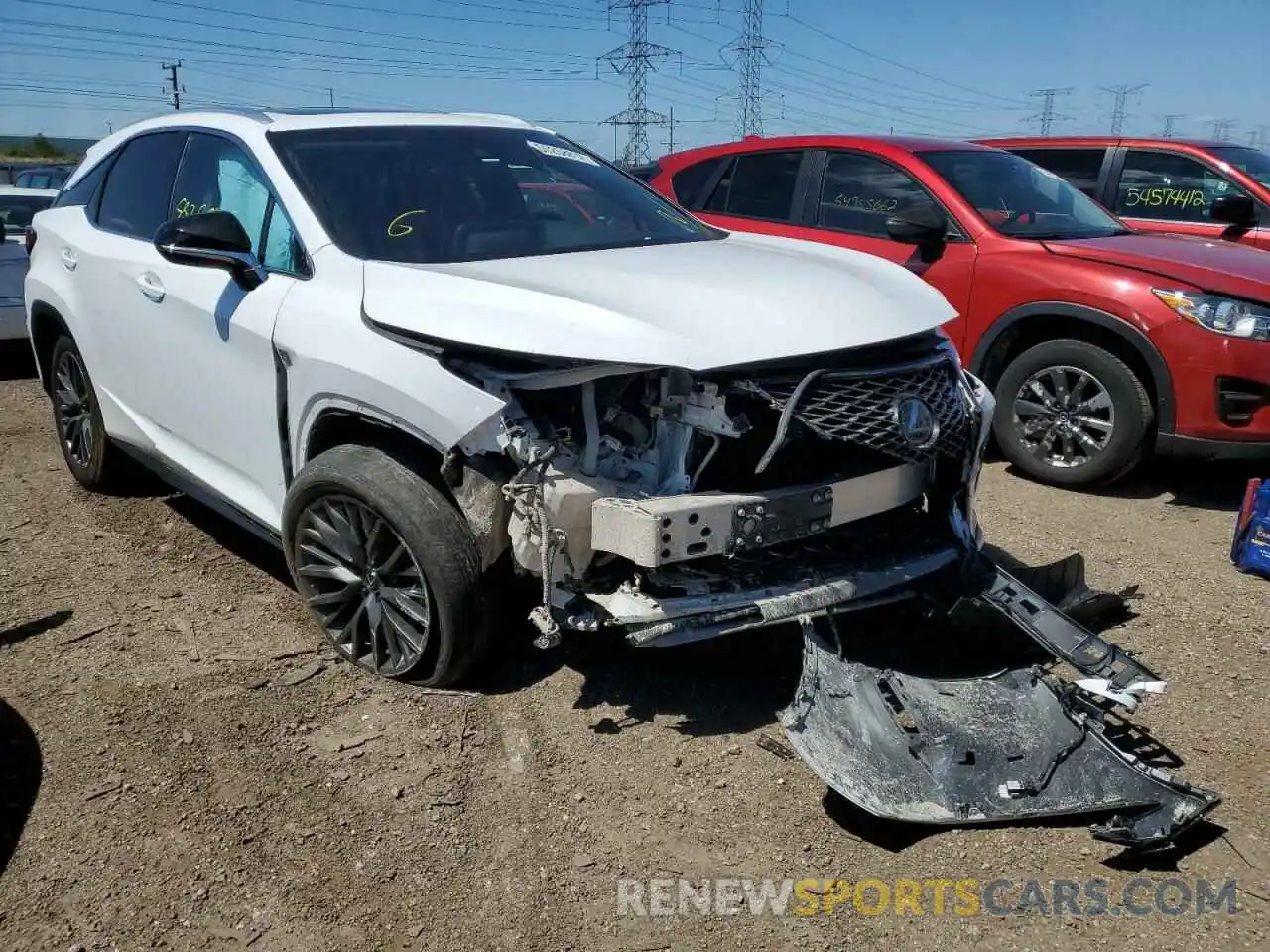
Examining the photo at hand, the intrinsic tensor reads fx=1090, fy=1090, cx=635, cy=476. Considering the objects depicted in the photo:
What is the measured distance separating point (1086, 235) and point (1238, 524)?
220cm

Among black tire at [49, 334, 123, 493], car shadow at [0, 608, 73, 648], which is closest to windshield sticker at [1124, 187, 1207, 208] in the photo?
black tire at [49, 334, 123, 493]

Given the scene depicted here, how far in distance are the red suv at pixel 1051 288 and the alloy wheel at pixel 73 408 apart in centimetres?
387

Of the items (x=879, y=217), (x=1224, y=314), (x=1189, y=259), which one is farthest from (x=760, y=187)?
(x=1224, y=314)

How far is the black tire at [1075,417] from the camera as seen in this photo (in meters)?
5.47

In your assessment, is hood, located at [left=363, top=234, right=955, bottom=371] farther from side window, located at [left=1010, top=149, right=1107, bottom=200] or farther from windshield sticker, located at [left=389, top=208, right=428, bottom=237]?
side window, located at [left=1010, top=149, right=1107, bottom=200]

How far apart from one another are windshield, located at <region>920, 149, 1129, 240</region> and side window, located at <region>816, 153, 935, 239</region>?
0.21 m

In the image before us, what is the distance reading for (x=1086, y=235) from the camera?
20.4ft

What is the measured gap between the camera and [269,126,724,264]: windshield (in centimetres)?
363

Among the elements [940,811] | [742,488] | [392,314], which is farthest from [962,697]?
[392,314]

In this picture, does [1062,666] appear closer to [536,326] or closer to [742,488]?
[742,488]

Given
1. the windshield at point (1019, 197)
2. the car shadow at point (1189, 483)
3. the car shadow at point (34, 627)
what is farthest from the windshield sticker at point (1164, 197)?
the car shadow at point (34, 627)

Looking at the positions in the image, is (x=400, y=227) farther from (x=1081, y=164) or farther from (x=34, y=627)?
(x=1081, y=164)

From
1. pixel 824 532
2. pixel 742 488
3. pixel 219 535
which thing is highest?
pixel 742 488

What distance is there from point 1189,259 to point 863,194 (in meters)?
1.83
